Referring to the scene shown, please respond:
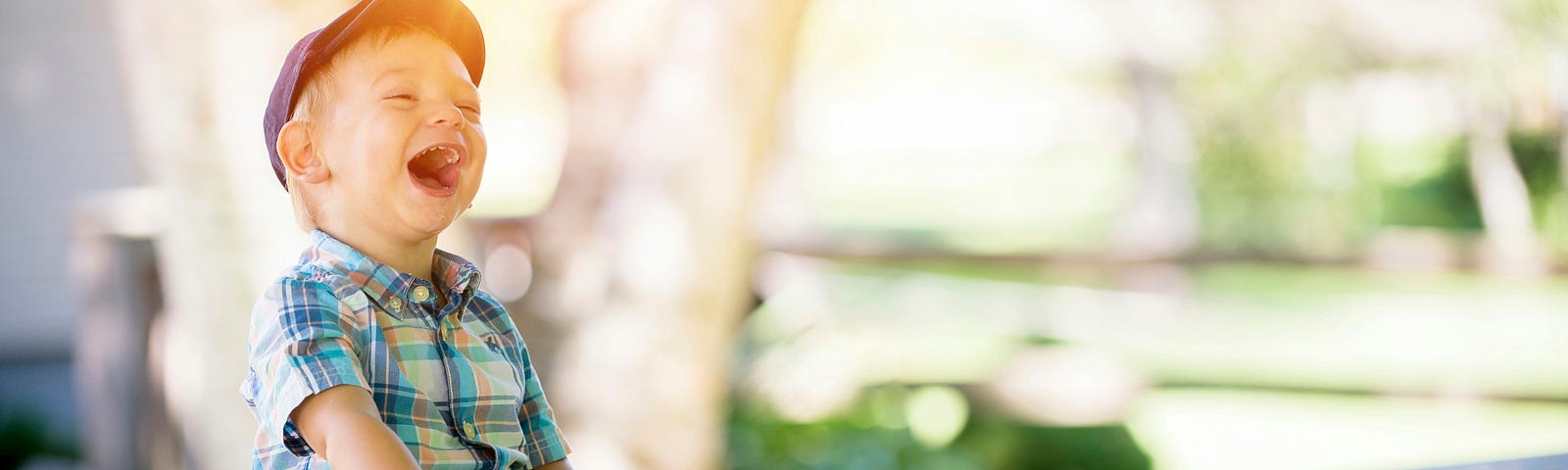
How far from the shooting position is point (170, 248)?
3082mm

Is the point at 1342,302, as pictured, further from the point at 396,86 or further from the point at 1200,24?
the point at 396,86

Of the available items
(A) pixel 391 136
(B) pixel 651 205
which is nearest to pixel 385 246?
(A) pixel 391 136

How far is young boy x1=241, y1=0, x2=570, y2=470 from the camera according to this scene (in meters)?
1.18

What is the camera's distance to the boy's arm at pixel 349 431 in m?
1.09

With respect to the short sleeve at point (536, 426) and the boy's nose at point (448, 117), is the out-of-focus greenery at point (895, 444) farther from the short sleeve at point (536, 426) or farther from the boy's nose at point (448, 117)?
the boy's nose at point (448, 117)

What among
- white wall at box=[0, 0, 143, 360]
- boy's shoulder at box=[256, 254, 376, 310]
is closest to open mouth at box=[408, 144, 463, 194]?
boy's shoulder at box=[256, 254, 376, 310]

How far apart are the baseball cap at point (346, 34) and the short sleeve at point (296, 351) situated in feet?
0.55

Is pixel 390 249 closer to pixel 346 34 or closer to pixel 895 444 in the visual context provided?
pixel 346 34

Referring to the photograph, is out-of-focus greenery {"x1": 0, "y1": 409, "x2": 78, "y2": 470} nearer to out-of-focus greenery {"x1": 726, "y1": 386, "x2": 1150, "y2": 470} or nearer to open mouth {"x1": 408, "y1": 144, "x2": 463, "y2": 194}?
out-of-focus greenery {"x1": 726, "y1": 386, "x2": 1150, "y2": 470}

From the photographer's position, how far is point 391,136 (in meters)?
1.23

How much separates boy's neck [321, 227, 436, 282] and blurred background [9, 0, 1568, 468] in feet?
5.54

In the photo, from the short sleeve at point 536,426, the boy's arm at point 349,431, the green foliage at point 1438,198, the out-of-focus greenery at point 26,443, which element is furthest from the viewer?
the green foliage at point 1438,198

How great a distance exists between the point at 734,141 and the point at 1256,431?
4027 mm

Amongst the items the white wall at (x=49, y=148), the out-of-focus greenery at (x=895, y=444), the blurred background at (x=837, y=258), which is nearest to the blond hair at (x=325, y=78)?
the blurred background at (x=837, y=258)
